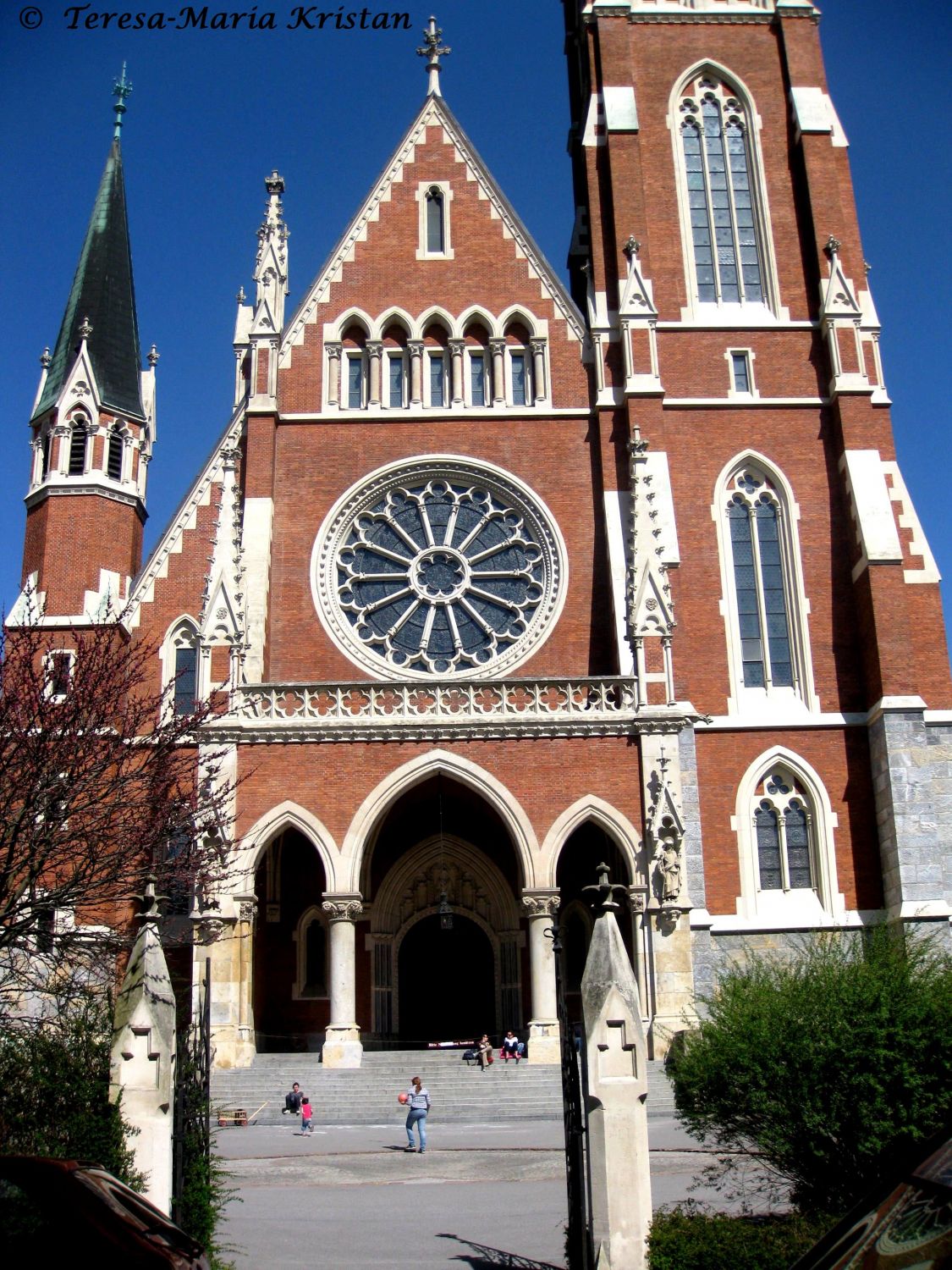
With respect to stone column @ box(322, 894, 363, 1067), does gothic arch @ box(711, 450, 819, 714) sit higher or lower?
higher

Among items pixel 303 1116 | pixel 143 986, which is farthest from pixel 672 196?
pixel 143 986

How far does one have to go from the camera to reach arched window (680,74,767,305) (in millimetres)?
28203

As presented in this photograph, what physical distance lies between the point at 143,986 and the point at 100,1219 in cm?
456

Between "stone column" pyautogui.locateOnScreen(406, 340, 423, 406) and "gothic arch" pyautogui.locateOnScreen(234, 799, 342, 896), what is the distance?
9405mm

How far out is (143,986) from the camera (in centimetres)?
989

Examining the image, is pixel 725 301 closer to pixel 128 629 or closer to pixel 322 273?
pixel 322 273

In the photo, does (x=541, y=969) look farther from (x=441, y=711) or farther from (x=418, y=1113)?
(x=418, y=1113)

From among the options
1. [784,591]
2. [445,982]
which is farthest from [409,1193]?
[784,591]

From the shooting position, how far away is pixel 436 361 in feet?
90.6

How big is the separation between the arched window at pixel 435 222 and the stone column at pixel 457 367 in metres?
2.29

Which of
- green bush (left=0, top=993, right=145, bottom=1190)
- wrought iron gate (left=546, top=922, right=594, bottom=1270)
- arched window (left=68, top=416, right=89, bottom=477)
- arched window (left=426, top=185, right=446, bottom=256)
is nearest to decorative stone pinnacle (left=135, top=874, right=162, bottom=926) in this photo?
green bush (left=0, top=993, right=145, bottom=1190)

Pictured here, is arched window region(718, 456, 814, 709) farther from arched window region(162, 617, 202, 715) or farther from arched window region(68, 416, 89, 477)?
arched window region(68, 416, 89, 477)

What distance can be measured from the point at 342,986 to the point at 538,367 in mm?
13089

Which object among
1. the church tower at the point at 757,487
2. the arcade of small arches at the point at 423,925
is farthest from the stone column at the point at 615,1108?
the arcade of small arches at the point at 423,925
